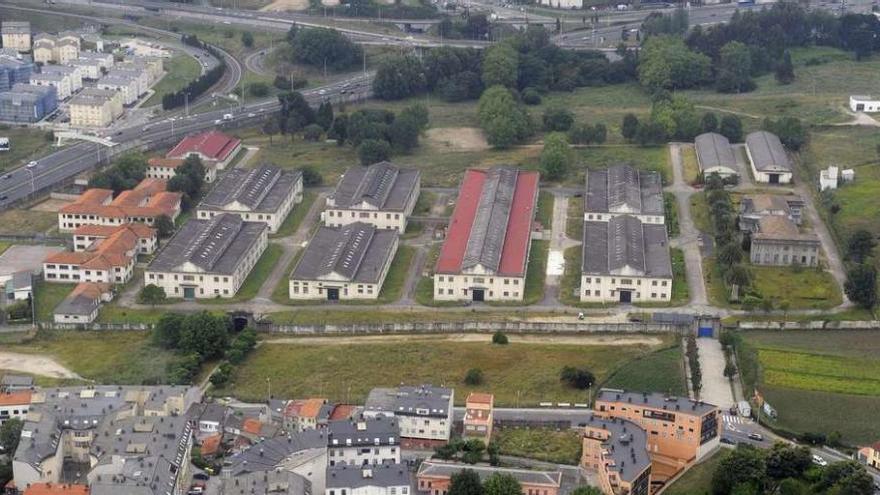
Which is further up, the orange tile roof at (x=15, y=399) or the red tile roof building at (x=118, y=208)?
the orange tile roof at (x=15, y=399)

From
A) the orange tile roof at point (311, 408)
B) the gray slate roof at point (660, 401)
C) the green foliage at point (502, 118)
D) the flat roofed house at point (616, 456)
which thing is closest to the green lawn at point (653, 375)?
the gray slate roof at point (660, 401)

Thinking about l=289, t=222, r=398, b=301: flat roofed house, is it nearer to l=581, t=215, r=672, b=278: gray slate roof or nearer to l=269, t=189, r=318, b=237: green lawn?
l=269, t=189, r=318, b=237: green lawn

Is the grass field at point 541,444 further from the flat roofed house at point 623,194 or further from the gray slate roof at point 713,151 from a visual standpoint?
the gray slate roof at point 713,151

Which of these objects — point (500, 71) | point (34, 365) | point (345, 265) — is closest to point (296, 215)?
point (345, 265)

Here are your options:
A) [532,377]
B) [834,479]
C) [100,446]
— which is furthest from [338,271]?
[834,479]

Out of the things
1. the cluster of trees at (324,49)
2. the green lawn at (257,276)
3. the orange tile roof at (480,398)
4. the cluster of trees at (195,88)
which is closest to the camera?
the orange tile roof at (480,398)

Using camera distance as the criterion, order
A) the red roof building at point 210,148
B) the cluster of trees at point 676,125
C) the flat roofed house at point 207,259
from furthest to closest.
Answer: the cluster of trees at point 676,125 → the red roof building at point 210,148 → the flat roofed house at point 207,259

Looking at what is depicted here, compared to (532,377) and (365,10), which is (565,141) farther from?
(365,10)
